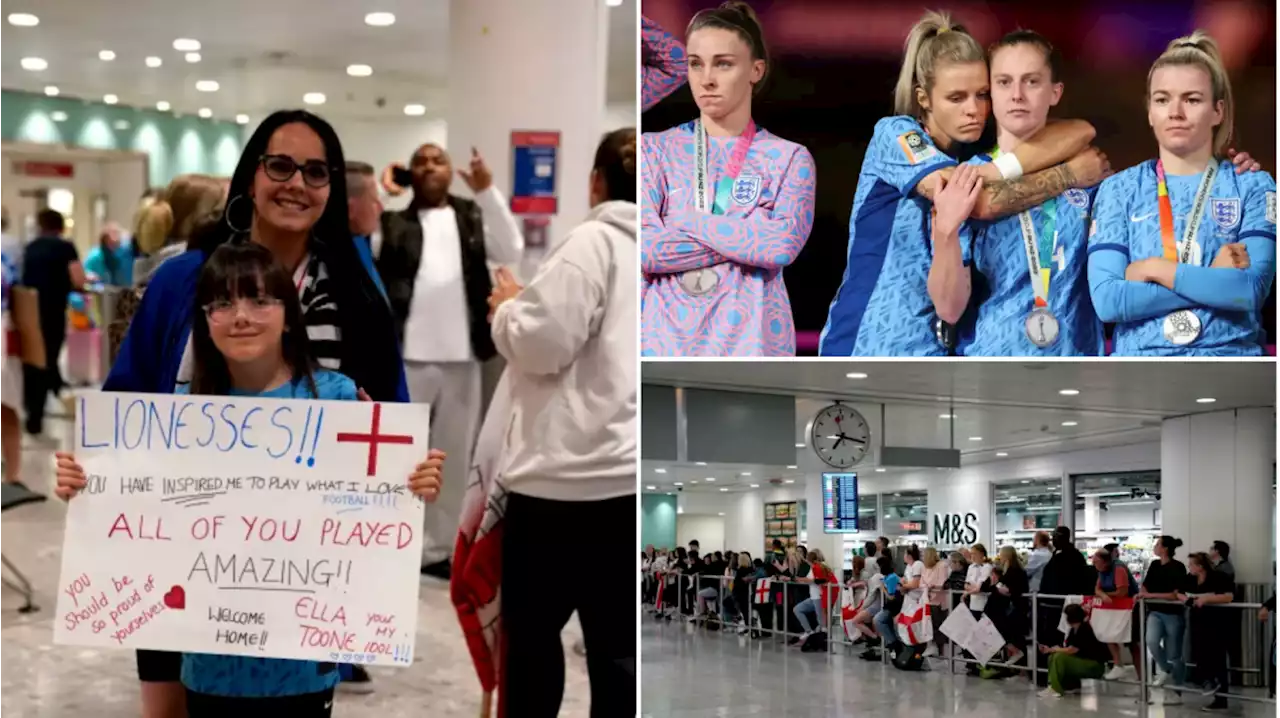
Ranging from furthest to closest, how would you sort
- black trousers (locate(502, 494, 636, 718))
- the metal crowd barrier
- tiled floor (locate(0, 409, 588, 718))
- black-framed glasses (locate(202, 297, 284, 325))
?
the metal crowd barrier
black trousers (locate(502, 494, 636, 718))
tiled floor (locate(0, 409, 588, 718))
black-framed glasses (locate(202, 297, 284, 325))

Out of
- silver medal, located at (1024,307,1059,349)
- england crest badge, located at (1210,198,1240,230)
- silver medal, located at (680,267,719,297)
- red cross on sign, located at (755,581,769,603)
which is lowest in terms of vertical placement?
red cross on sign, located at (755,581,769,603)

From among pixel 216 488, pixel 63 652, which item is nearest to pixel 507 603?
pixel 216 488

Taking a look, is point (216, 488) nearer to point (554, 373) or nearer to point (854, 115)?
point (554, 373)

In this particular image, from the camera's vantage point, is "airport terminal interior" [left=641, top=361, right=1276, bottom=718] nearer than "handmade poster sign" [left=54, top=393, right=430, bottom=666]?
No

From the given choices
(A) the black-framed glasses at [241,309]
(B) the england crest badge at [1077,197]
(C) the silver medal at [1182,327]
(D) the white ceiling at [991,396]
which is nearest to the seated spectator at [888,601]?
(D) the white ceiling at [991,396]

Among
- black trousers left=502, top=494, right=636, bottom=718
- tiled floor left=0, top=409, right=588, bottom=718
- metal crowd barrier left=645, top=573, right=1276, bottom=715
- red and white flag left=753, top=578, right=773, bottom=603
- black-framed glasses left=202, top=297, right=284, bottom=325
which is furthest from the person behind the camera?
red and white flag left=753, top=578, right=773, bottom=603

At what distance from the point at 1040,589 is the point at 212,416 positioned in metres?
2.03

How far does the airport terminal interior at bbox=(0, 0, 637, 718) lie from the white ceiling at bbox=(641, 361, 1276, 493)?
1.91ft

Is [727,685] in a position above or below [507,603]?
below

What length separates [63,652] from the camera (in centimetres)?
318

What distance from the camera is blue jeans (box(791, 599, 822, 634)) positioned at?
3441 mm

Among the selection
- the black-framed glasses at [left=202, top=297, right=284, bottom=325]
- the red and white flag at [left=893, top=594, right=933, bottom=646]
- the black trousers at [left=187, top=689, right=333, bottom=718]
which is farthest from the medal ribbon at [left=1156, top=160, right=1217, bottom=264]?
the black trousers at [left=187, top=689, right=333, bottom=718]

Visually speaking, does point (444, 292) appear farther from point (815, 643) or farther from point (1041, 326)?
point (1041, 326)

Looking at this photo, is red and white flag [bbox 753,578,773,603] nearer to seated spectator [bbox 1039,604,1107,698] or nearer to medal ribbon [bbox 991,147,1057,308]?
seated spectator [bbox 1039,604,1107,698]
